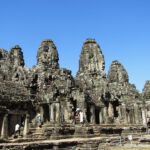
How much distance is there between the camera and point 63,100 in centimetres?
2047

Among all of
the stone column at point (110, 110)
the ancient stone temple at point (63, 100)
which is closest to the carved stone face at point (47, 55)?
the ancient stone temple at point (63, 100)

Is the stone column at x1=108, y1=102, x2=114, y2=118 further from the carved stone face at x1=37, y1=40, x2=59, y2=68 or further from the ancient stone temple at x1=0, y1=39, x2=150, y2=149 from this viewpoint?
the carved stone face at x1=37, y1=40, x2=59, y2=68

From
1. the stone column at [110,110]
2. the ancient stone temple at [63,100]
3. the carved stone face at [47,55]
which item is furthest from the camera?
the stone column at [110,110]

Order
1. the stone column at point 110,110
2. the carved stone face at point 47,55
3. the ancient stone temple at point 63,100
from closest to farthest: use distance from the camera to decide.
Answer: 1. the ancient stone temple at point 63,100
2. the carved stone face at point 47,55
3. the stone column at point 110,110

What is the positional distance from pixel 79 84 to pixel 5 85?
11347 millimetres

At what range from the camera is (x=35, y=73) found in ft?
70.0

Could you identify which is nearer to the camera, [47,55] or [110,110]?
[47,55]

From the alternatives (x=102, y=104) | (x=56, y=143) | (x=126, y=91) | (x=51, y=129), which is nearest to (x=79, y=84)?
(x=102, y=104)

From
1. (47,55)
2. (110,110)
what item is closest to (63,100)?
(47,55)

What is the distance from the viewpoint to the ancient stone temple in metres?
15.7

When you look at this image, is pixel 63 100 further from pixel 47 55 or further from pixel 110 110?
pixel 110 110

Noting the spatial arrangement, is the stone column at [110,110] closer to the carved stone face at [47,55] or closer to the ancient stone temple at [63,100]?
the ancient stone temple at [63,100]

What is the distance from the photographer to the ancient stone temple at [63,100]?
15.7 metres

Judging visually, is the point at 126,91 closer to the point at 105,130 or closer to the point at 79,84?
the point at 79,84
